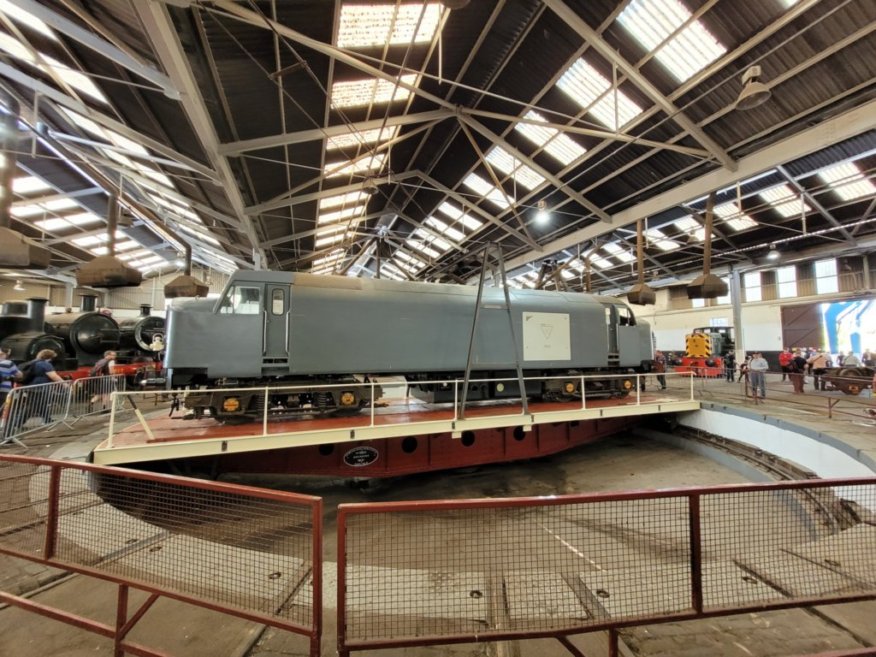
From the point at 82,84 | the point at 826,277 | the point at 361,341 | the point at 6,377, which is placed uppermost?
the point at 82,84

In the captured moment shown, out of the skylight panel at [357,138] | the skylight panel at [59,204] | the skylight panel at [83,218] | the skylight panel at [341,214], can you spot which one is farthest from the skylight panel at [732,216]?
the skylight panel at [83,218]

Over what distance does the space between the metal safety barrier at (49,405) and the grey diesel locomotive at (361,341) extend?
1825 mm

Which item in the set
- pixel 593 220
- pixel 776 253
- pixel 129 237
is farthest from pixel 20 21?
pixel 776 253

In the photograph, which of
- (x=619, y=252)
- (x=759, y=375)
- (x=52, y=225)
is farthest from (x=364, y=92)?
(x=52, y=225)

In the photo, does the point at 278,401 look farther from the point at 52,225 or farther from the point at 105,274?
the point at 52,225

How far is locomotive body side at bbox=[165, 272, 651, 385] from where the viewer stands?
6.50m

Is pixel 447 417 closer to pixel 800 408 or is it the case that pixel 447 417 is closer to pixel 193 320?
pixel 193 320

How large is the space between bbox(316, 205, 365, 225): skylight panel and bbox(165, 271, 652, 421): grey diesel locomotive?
32.9 feet

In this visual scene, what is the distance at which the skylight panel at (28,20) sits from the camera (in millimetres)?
6109

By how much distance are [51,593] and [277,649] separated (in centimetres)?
213

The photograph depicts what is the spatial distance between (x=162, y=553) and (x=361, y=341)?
15.2 feet

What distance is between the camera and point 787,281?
2077cm

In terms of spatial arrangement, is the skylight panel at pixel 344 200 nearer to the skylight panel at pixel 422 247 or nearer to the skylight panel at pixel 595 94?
the skylight panel at pixel 422 247

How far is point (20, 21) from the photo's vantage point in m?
6.41
